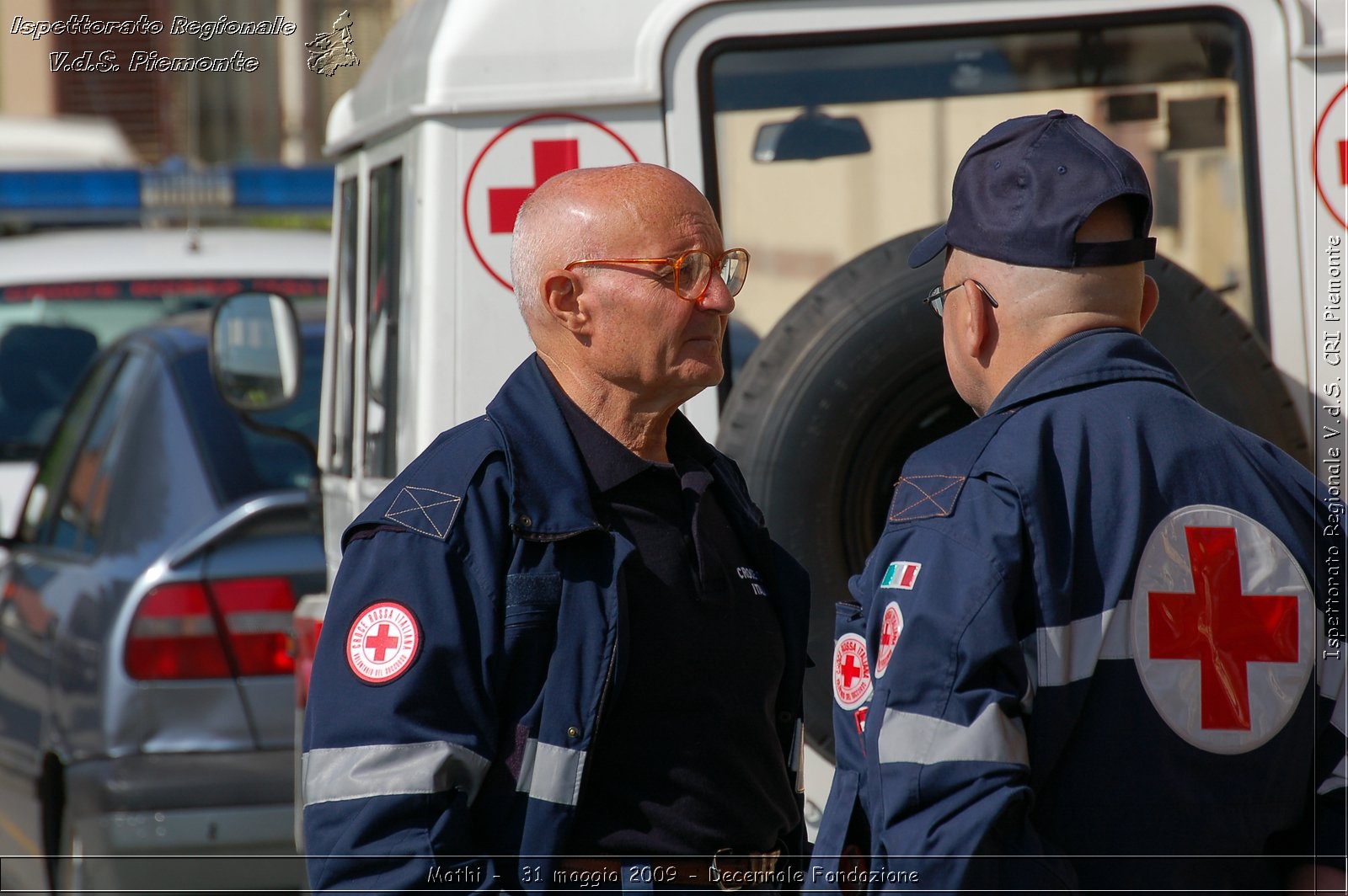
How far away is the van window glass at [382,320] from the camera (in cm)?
309

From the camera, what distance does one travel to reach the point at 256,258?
5566mm

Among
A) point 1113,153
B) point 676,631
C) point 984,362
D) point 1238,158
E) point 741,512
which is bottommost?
point 676,631

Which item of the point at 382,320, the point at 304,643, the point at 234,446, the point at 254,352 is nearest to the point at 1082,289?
the point at 382,320

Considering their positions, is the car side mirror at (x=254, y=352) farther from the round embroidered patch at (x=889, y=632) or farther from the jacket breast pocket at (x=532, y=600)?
the round embroidered patch at (x=889, y=632)

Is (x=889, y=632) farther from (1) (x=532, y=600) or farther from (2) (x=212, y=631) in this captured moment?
(2) (x=212, y=631)

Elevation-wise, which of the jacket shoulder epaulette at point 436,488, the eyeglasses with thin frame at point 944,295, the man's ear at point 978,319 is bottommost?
the jacket shoulder epaulette at point 436,488

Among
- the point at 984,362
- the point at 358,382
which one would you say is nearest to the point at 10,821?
the point at 358,382

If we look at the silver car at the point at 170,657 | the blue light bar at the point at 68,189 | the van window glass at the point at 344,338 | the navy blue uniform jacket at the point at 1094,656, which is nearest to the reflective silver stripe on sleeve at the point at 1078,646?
the navy blue uniform jacket at the point at 1094,656

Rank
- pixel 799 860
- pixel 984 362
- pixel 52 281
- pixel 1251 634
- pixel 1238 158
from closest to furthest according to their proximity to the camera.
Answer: pixel 1251 634, pixel 984 362, pixel 799 860, pixel 1238 158, pixel 52 281

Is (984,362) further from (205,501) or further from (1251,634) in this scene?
(205,501)

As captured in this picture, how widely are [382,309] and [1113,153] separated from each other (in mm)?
1849

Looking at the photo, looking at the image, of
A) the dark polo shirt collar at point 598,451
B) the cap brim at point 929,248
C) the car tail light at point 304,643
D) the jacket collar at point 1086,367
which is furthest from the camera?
the car tail light at point 304,643

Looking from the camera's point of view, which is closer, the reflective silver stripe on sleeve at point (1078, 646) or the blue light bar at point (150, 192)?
the reflective silver stripe on sleeve at point (1078, 646)

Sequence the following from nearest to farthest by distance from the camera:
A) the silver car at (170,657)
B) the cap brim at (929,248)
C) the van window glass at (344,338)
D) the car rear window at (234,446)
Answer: the cap brim at (929,248), the van window glass at (344,338), the silver car at (170,657), the car rear window at (234,446)
